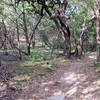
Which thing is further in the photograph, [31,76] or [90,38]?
[90,38]

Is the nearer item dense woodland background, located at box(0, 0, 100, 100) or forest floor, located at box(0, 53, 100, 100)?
forest floor, located at box(0, 53, 100, 100)

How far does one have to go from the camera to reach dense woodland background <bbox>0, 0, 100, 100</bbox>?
27.9ft

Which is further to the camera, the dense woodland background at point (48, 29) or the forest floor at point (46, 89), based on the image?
the dense woodland background at point (48, 29)

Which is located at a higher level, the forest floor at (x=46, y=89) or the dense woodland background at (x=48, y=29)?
the dense woodland background at (x=48, y=29)

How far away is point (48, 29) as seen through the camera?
62.3 ft

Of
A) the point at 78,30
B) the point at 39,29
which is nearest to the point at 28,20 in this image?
the point at 39,29

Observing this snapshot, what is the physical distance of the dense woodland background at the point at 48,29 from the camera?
8.51 metres

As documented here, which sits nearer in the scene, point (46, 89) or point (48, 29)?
point (46, 89)

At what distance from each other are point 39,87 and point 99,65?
371 centimetres

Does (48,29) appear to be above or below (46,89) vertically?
above

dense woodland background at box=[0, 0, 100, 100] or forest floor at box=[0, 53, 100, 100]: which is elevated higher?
dense woodland background at box=[0, 0, 100, 100]

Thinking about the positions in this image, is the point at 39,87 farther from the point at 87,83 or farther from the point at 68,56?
the point at 68,56

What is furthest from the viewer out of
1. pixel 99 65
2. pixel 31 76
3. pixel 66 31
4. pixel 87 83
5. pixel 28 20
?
pixel 28 20

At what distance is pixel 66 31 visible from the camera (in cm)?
1143
